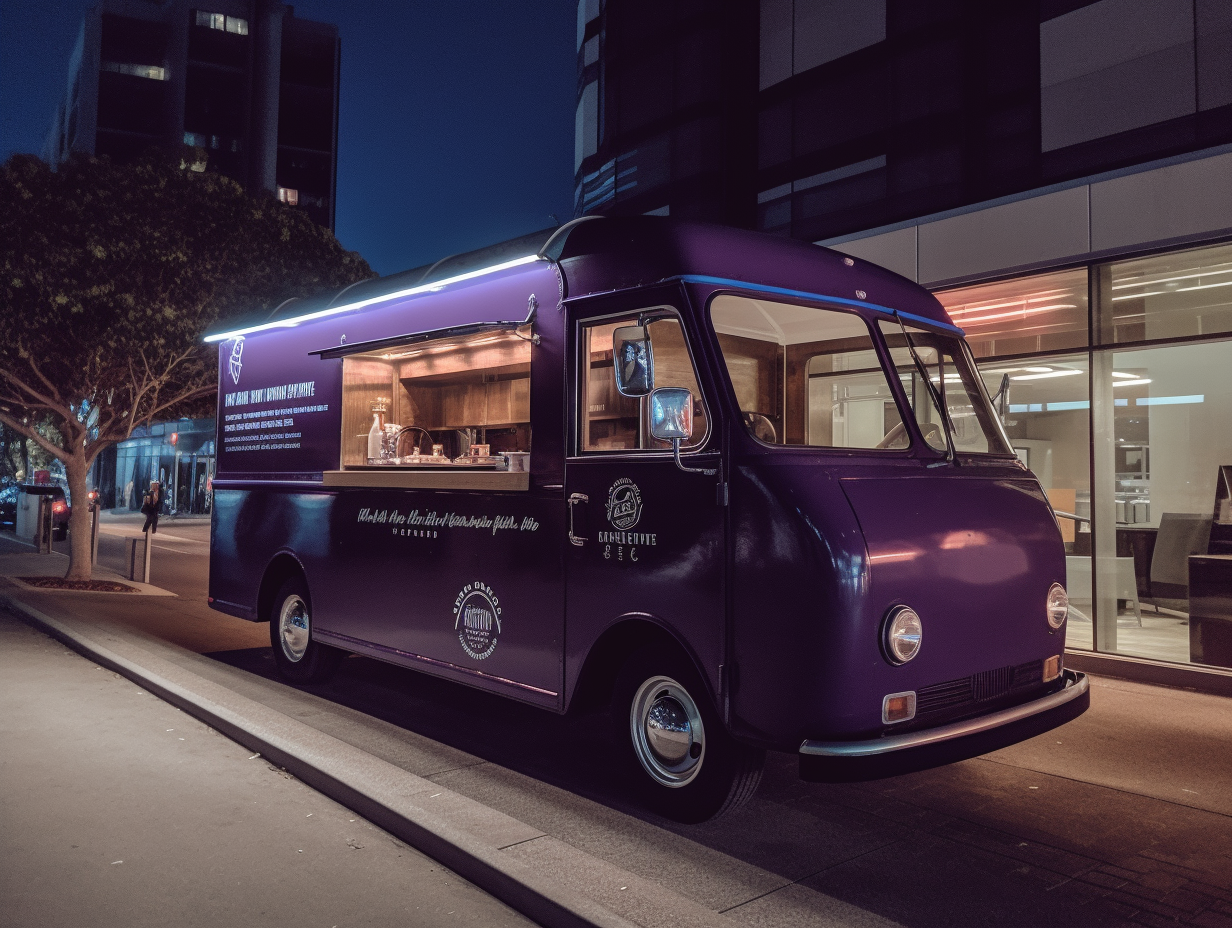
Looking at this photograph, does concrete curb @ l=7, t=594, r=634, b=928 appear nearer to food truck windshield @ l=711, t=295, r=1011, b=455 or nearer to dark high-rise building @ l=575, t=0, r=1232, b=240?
food truck windshield @ l=711, t=295, r=1011, b=455

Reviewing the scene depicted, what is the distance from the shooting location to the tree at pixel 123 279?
524 inches

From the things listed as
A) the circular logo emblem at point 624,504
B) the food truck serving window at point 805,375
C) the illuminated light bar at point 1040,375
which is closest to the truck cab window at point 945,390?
the food truck serving window at point 805,375

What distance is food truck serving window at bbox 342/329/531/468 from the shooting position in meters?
7.21

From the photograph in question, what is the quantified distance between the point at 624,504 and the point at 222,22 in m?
69.1

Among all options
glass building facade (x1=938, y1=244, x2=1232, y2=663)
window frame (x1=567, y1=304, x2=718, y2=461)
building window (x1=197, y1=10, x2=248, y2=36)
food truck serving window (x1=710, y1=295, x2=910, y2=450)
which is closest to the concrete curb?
window frame (x1=567, y1=304, x2=718, y2=461)

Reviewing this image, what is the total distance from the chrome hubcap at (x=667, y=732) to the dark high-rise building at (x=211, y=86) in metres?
62.6

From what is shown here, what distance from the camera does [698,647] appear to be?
4.52 metres

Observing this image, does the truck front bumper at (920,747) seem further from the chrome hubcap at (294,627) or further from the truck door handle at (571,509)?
the chrome hubcap at (294,627)

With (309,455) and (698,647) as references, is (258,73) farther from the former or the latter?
(698,647)

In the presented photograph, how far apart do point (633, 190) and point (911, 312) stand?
16.9 meters

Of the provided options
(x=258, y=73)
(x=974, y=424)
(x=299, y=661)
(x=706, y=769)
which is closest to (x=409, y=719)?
(x=299, y=661)

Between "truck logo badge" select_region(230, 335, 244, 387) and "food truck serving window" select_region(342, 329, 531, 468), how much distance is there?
6.97 feet

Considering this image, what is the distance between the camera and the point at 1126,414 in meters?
10.1

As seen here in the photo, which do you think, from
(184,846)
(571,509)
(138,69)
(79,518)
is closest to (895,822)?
(571,509)
